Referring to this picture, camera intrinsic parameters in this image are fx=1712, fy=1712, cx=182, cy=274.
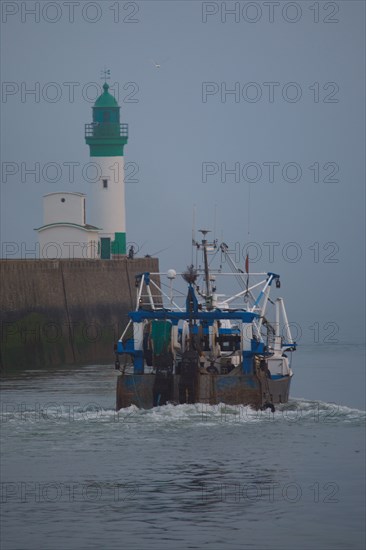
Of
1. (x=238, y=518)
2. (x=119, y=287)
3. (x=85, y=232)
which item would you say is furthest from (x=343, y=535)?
(x=85, y=232)

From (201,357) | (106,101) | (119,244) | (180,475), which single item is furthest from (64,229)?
(180,475)

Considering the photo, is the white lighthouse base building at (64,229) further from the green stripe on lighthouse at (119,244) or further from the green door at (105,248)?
the green stripe on lighthouse at (119,244)

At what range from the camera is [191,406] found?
3759 cm

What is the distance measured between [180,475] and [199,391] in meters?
6.65

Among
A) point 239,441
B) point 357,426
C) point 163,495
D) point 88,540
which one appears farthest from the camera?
point 357,426

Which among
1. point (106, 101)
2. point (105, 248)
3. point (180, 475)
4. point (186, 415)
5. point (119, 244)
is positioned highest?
point (106, 101)

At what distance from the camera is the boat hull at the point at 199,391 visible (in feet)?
123

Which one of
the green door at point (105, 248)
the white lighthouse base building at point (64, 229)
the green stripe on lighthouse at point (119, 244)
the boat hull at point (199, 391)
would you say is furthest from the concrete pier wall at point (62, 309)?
the boat hull at point (199, 391)

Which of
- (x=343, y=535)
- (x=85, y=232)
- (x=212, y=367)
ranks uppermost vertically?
(x=85, y=232)

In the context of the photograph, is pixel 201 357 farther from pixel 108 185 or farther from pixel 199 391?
pixel 108 185

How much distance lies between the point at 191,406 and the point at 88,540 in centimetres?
1193

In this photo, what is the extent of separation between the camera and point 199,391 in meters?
37.6

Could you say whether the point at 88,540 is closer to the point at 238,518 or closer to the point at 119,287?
the point at 238,518

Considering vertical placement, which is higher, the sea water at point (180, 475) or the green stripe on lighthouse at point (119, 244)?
the green stripe on lighthouse at point (119, 244)
